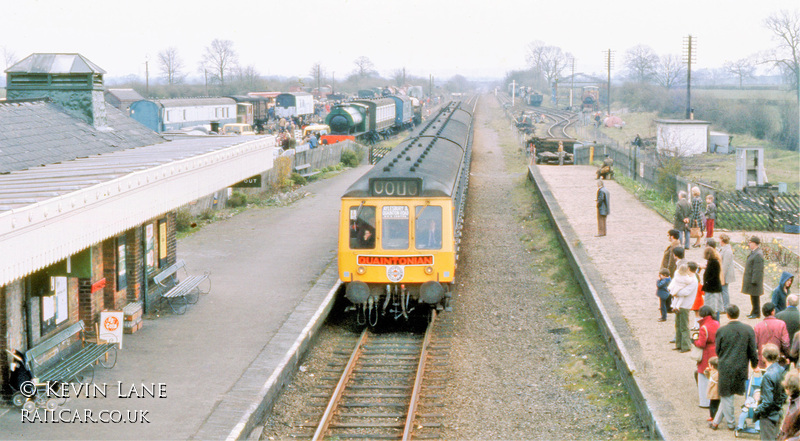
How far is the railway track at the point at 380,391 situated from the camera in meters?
8.61

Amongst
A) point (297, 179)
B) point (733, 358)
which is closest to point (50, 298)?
point (733, 358)

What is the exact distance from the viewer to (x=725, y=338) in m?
7.68

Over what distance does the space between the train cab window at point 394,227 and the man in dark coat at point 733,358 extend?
5148 mm

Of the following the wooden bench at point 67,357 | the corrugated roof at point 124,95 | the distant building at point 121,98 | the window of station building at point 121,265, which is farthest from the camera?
the corrugated roof at point 124,95

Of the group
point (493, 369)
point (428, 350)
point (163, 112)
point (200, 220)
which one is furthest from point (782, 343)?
point (163, 112)

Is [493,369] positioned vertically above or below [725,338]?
below

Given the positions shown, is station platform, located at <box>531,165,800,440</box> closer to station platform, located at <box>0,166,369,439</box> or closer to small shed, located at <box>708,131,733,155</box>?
station platform, located at <box>0,166,369,439</box>

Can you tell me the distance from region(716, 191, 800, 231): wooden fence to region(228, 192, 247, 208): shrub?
13.4 metres

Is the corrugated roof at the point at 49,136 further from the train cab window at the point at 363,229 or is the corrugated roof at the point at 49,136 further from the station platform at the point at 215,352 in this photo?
the train cab window at the point at 363,229

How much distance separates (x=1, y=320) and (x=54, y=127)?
15.7 ft

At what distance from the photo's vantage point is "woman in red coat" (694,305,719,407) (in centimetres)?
823

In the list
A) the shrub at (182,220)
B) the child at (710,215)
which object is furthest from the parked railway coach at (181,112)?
the child at (710,215)

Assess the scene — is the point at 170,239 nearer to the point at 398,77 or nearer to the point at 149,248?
the point at 149,248

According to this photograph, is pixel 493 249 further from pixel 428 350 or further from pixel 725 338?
pixel 725 338
